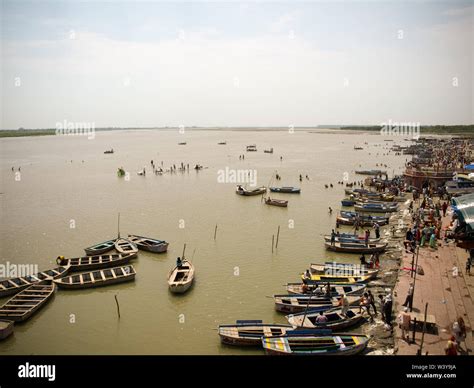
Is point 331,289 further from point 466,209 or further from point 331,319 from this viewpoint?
point 466,209

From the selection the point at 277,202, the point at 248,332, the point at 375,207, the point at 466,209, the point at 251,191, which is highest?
the point at 466,209

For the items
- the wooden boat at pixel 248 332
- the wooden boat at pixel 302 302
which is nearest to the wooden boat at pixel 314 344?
the wooden boat at pixel 248 332

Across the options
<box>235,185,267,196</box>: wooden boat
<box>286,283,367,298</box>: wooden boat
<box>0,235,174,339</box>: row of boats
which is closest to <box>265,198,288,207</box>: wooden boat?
<box>235,185,267,196</box>: wooden boat

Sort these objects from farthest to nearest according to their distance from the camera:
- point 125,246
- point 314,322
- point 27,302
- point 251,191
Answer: point 251,191 → point 125,246 → point 27,302 → point 314,322

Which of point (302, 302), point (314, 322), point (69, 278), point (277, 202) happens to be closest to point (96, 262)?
point (69, 278)

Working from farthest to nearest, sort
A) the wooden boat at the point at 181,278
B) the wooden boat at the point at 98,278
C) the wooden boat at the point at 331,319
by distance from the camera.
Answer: the wooden boat at the point at 98,278 < the wooden boat at the point at 181,278 < the wooden boat at the point at 331,319

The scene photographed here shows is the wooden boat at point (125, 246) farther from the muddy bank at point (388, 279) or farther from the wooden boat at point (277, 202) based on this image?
the wooden boat at point (277, 202)
